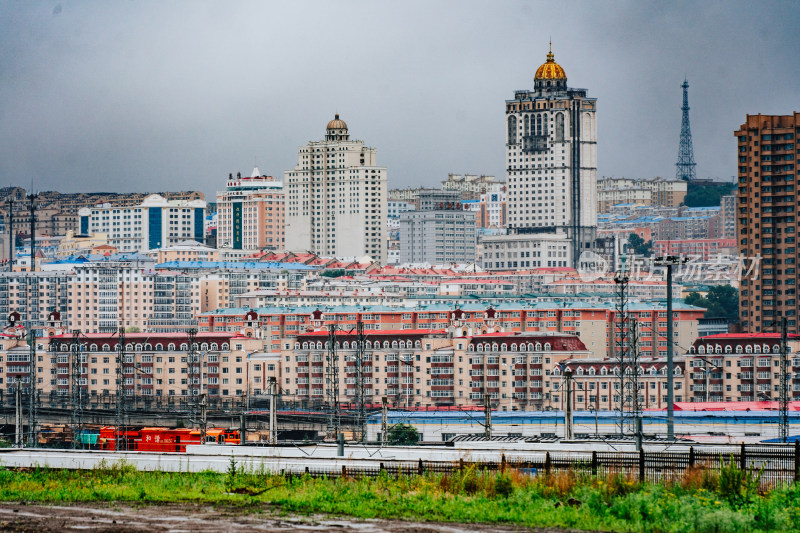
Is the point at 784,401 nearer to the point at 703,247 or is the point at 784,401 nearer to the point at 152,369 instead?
the point at 152,369

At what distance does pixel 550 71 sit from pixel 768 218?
58.7 metres

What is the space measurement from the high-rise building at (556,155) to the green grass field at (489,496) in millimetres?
120825

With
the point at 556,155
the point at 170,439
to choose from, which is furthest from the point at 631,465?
the point at 556,155

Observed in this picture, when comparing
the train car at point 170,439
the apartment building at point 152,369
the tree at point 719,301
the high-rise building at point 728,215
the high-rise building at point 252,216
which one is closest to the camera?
the train car at point 170,439

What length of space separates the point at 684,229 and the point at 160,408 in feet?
393

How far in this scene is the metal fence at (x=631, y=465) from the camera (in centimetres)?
2127

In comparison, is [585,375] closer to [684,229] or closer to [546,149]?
[546,149]

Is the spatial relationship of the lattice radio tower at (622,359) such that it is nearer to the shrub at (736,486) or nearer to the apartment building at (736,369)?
the apartment building at (736,369)

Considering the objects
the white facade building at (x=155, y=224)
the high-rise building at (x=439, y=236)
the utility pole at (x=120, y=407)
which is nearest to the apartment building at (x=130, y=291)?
the high-rise building at (x=439, y=236)

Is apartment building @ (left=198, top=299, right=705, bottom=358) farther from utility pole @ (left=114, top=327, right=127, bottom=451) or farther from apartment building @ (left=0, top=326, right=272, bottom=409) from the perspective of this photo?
utility pole @ (left=114, top=327, right=127, bottom=451)

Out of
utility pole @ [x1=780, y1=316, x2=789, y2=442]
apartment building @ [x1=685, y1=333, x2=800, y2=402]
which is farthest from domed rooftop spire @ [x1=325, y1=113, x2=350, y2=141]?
utility pole @ [x1=780, y1=316, x2=789, y2=442]

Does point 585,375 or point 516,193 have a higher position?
point 516,193

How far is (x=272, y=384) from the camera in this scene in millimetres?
37094

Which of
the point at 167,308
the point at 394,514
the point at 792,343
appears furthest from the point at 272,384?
the point at 167,308
